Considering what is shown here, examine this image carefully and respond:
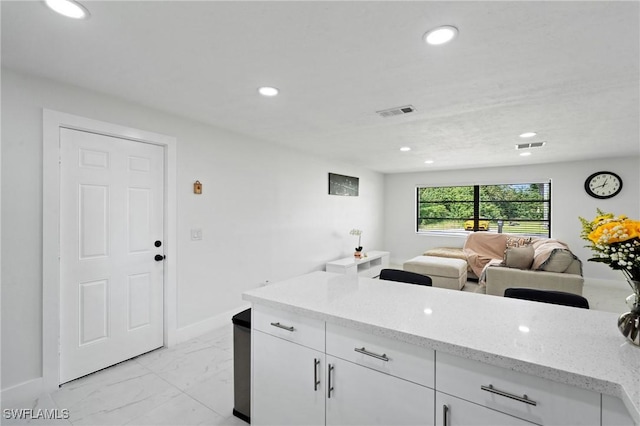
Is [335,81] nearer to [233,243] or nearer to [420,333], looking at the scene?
[420,333]

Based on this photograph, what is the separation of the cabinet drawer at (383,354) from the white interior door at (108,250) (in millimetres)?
2190

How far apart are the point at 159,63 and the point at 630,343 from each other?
2804 mm

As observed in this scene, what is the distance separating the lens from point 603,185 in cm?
538

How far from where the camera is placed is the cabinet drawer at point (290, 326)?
4.80 ft

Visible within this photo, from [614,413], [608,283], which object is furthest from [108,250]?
[608,283]

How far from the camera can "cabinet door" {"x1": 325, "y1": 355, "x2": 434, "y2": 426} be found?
1.17m

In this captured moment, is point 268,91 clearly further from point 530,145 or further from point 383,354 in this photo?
point 530,145

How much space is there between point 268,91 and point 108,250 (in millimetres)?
1930

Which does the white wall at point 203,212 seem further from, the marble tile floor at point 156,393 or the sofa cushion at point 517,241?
the sofa cushion at point 517,241

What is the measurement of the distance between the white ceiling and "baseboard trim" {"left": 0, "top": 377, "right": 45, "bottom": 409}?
2193 mm

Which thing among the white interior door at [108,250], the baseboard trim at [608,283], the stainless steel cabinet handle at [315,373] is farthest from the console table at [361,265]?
the baseboard trim at [608,283]

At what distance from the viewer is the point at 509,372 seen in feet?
3.30

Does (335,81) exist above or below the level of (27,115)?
above

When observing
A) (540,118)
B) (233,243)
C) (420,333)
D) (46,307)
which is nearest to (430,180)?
(540,118)
